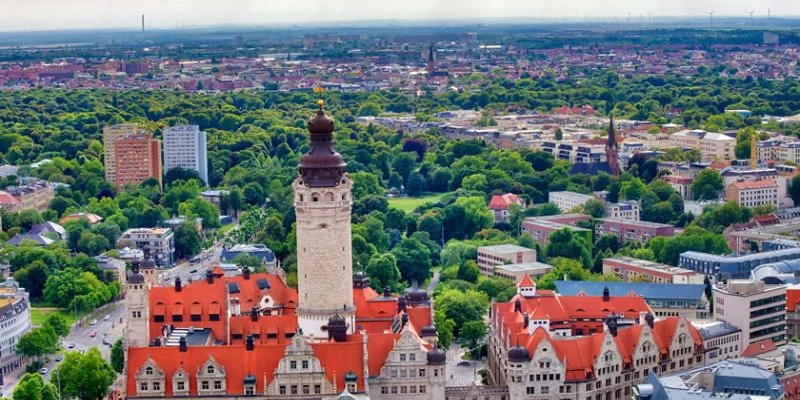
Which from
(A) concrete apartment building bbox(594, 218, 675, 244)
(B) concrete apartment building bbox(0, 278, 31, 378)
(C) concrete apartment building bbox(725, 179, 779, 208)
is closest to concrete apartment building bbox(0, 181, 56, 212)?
(B) concrete apartment building bbox(0, 278, 31, 378)

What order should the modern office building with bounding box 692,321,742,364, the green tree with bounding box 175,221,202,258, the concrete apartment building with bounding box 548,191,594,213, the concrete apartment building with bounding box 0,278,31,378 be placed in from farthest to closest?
the concrete apartment building with bounding box 548,191,594,213
the green tree with bounding box 175,221,202,258
the concrete apartment building with bounding box 0,278,31,378
the modern office building with bounding box 692,321,742,364

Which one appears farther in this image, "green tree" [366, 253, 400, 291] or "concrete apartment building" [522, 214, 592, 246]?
"concrete apartment building" [522, 214, 592, 246]

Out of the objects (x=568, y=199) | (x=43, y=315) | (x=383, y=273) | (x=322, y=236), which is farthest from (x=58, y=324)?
(x=568, y=199)

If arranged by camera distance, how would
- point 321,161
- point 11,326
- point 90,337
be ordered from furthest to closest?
point 90,337 → point 11,326 → point 321,161

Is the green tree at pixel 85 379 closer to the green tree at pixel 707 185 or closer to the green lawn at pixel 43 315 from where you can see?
the green lawn at pixel 43 315

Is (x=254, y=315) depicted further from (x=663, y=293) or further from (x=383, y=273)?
(x=383, y=273)

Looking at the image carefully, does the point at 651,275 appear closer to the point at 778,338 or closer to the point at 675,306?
the point at 675,306

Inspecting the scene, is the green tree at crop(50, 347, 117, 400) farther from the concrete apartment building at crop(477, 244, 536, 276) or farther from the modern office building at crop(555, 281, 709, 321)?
the concrete apartment building at crop(477, 244, 536, 276)

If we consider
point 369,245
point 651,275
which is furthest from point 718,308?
point 369,245
